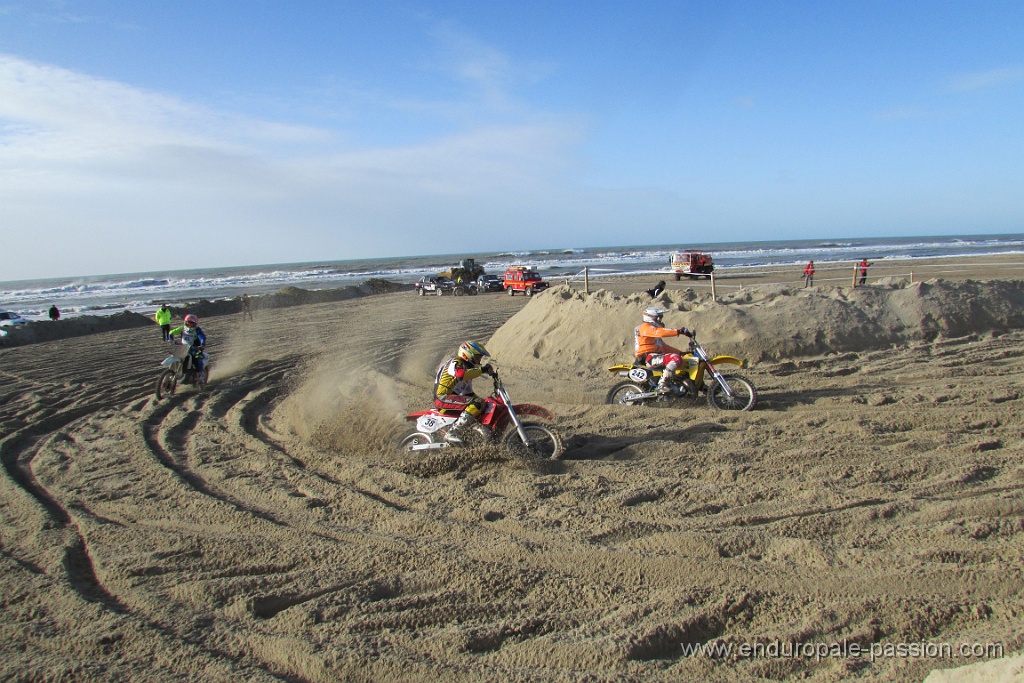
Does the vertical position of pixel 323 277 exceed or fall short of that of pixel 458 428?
it exceeds it

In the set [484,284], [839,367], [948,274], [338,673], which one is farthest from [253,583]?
[948,274]

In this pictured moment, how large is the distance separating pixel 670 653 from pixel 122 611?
11.9ft

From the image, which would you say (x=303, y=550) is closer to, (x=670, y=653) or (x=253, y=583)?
(x=253, y=583)

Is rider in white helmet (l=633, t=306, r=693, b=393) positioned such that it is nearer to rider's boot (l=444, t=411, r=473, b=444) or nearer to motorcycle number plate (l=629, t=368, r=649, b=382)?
motorcycle number plate (l=629, t=368, r=649, b=382)

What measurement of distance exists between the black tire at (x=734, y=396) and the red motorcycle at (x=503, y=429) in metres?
3.05

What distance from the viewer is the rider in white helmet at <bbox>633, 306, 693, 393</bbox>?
9.21 meters

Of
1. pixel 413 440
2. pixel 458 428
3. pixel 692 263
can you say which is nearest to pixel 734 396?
pixel 458 428

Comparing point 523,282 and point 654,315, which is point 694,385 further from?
point 523,282

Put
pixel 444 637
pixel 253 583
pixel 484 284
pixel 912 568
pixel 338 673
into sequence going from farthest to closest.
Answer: pixel 484 284
pixel 253 583
pixel 912 568
pixel 444 637
pixel 338 673

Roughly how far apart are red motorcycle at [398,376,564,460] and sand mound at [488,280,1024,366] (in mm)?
5737

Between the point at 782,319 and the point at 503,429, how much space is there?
730cm

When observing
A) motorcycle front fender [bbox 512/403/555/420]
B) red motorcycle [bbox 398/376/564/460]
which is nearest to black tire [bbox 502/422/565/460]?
red motorcycle [bbox 398/376/564/460]

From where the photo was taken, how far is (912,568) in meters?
4.27

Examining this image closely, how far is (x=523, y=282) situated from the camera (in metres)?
34.9
